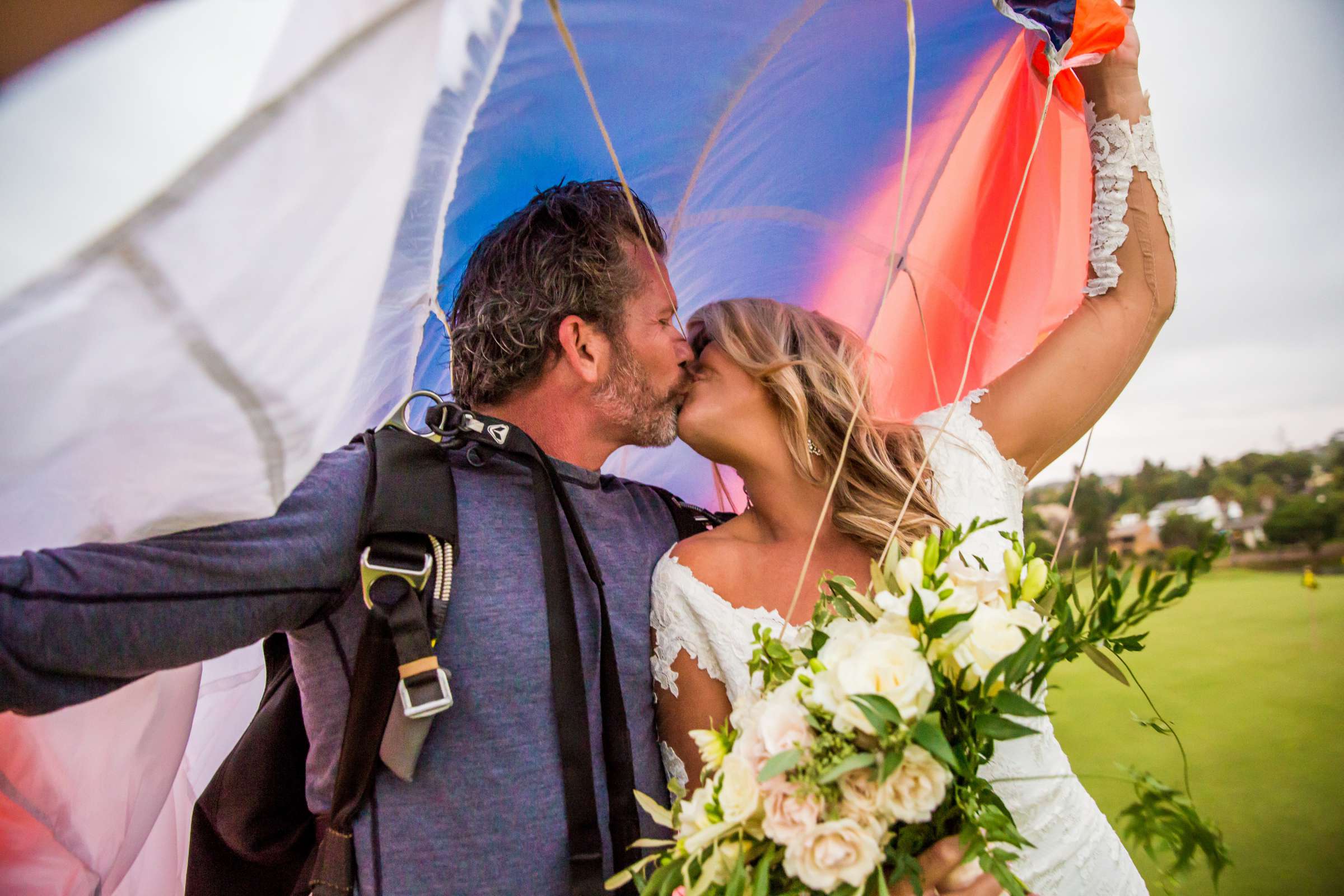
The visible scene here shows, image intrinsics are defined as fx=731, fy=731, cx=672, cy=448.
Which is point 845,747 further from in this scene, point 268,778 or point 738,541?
point 268,778

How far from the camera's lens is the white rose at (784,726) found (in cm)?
85

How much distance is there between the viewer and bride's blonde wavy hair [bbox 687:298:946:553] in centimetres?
178

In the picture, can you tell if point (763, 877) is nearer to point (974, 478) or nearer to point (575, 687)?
point (575, 687)

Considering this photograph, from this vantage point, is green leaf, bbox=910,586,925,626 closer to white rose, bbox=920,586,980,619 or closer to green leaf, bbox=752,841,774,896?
white rose, bbox=920,586,980,619

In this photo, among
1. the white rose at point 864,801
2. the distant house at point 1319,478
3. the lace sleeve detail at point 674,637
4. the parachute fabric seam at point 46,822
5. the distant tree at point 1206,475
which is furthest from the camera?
the distant house at point 1319,478

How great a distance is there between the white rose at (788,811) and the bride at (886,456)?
734 millimetres

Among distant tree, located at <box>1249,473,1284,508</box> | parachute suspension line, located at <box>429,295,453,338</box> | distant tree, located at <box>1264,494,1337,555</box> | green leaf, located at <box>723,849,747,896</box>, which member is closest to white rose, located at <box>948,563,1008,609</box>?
green leaf, located at <box>723,849,747,896</box>

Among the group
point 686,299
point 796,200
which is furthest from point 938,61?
point 686,299

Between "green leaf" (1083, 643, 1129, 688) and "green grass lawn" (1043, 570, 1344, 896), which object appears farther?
"green grass lawn" (1043, 570, 1344, 896)

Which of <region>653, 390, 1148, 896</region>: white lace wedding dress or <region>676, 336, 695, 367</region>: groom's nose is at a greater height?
<region>676, 336, 695, 367</region>: groom's nose

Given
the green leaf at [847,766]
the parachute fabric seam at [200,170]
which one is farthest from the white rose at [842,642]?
the parachute fabric seam at [200,170]

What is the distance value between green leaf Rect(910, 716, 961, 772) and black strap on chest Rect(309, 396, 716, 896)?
2.25 ft

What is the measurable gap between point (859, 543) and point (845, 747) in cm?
100

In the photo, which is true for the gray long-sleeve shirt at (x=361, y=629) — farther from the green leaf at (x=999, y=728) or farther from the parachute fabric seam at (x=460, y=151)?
the green leaf at (x=999, y=728)
